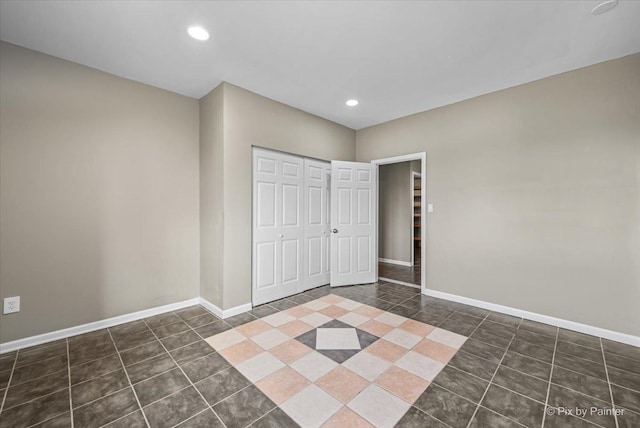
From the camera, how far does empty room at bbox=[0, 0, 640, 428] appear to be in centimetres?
197

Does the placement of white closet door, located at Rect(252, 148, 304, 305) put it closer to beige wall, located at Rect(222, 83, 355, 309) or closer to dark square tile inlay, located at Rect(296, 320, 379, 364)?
beige wall, located at Rect(222, 83, 355, 309)

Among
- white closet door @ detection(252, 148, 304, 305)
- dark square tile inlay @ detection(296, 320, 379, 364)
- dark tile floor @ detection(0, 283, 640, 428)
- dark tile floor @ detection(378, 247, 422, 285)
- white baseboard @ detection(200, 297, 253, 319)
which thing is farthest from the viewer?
dark tile floor @ detection(378, 247, 422, 285)

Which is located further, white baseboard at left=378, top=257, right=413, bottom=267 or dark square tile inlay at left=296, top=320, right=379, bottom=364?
white baseboard at left=378, top=257, right=413, bottom=267

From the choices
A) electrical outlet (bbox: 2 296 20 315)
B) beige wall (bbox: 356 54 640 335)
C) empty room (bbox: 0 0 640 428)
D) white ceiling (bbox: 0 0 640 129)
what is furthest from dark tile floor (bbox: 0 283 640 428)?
white ceiling (bbox: 0 0 640 129)

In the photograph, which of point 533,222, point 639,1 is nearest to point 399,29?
point 639,1

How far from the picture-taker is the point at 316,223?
4371mm

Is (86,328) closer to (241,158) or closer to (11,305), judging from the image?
(11,305)

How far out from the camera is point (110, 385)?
1.99 metres

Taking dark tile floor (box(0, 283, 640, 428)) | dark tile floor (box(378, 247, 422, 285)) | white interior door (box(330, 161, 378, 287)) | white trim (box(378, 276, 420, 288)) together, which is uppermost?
white interior door (box(330, 161, 378, 287))

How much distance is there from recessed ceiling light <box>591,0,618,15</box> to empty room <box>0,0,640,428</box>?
55 millimetres

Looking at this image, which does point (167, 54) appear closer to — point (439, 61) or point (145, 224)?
point (145, 224)

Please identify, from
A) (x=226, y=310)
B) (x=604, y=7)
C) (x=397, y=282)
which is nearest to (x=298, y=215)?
(x=226, y=310)

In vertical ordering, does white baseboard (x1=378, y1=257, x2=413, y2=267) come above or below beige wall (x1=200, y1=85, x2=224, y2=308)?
below

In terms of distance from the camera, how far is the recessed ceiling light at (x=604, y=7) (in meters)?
1.97
